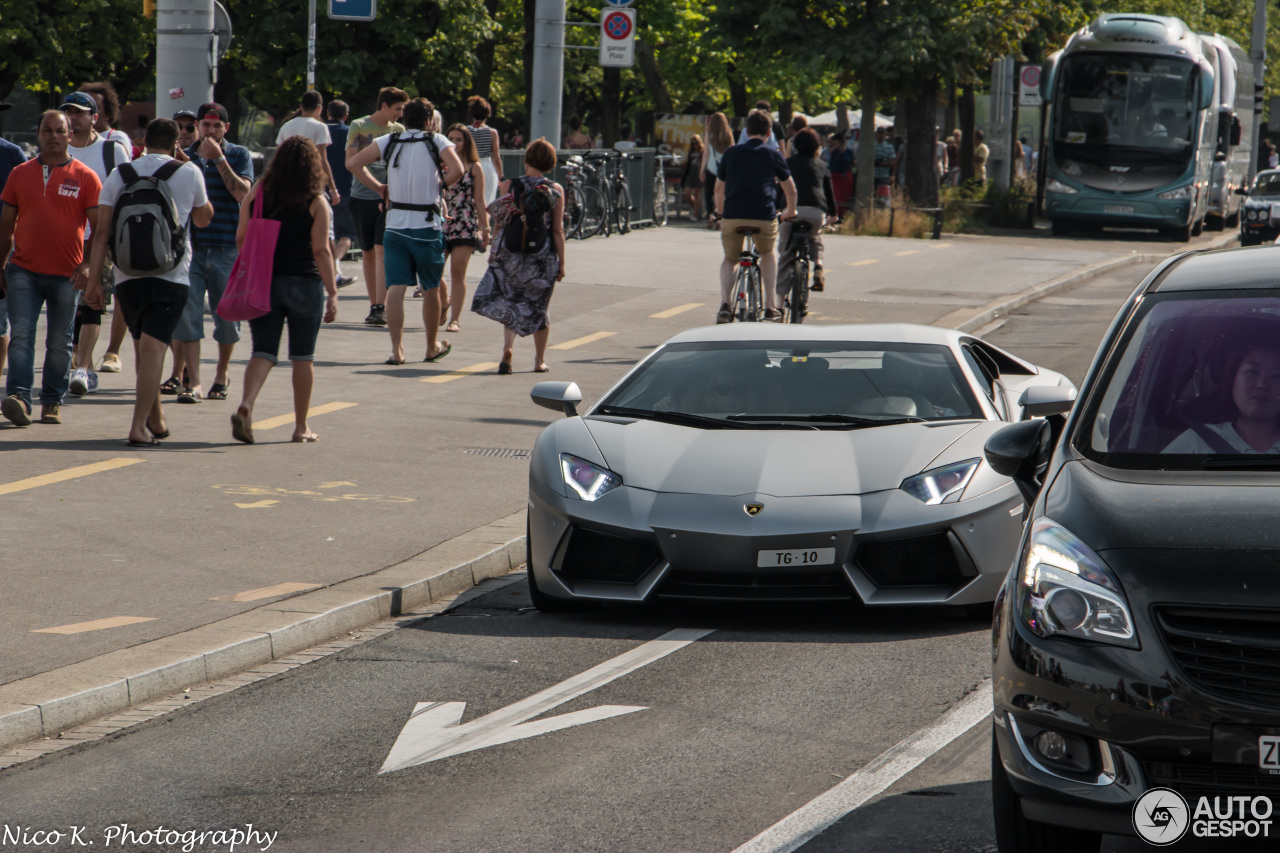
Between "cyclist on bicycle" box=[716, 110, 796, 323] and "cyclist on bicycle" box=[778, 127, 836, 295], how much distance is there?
82 cm

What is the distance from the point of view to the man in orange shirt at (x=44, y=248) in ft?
35.5

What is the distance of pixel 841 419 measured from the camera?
7.63 metres

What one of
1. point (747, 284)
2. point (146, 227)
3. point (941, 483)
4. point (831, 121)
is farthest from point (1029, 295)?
point (831, 121)

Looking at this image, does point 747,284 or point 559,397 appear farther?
point 747,284

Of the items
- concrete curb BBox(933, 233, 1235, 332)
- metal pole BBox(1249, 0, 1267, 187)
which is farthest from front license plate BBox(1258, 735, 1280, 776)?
metal pole BBox(1249, 0, 1267, 187)

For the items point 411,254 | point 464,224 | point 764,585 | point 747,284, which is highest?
point 464,224

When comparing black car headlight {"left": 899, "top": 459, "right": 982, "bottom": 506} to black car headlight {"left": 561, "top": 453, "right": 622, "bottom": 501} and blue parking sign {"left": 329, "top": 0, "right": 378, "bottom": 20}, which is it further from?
blue parking sign {"left": 329, "top": 0, "right": 378, "bottom": 20}

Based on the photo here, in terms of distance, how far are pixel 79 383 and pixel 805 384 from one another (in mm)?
6334

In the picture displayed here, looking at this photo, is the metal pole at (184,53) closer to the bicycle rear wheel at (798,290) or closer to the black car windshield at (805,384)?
the bicycle rear wheel at (798,290)

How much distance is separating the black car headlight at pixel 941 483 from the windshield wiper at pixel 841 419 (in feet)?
1.69

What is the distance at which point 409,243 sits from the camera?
14141 mm

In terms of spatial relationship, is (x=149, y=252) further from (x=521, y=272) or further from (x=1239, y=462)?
(x=1239, y=462)

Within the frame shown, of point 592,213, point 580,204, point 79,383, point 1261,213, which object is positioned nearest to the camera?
point 79,383

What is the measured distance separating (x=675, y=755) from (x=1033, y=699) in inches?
63.2
